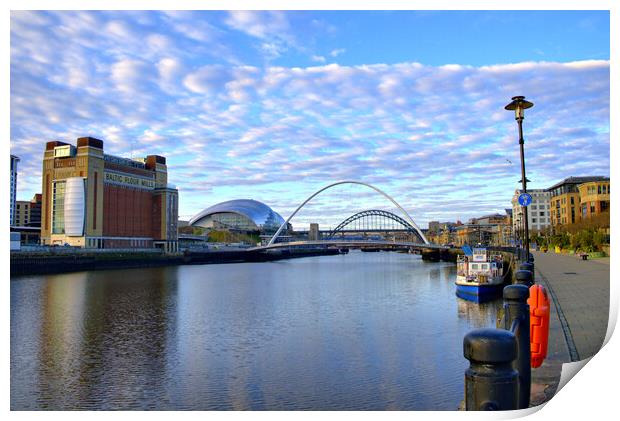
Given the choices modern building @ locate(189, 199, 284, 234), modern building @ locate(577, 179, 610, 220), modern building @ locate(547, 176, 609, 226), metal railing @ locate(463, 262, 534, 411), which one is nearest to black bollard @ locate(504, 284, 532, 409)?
metal railing @ locate(463, 262, 534, 411)

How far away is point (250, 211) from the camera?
17175 centimetres

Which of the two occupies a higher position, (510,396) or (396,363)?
(510,396)

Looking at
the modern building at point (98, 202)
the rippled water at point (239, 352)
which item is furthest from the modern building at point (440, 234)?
the rippled water at point (239, 352)

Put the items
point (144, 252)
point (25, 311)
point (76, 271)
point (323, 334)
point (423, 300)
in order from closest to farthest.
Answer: point (323, 334)
point (25, 311)
point (423, 300)
point (76, 271)
point (144, 252)

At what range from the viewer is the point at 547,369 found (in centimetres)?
825

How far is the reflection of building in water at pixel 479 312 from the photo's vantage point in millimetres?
24663

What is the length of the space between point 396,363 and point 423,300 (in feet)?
61.2

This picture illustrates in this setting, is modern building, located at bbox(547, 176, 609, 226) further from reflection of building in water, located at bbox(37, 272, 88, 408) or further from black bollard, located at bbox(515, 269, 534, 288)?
black bollard, located at bbox(515, 269, 534, 288)

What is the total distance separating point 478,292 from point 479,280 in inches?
60.2

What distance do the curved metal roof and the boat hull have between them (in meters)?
135

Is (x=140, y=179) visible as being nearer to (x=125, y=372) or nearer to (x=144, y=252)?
(x=144, y=252)

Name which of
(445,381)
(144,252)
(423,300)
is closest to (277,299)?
(423,300)

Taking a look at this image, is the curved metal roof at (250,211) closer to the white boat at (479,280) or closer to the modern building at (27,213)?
the modern building at (27,213)

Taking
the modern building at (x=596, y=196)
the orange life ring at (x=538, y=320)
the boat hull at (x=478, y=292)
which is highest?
the modern building at (x=596, y=196)
